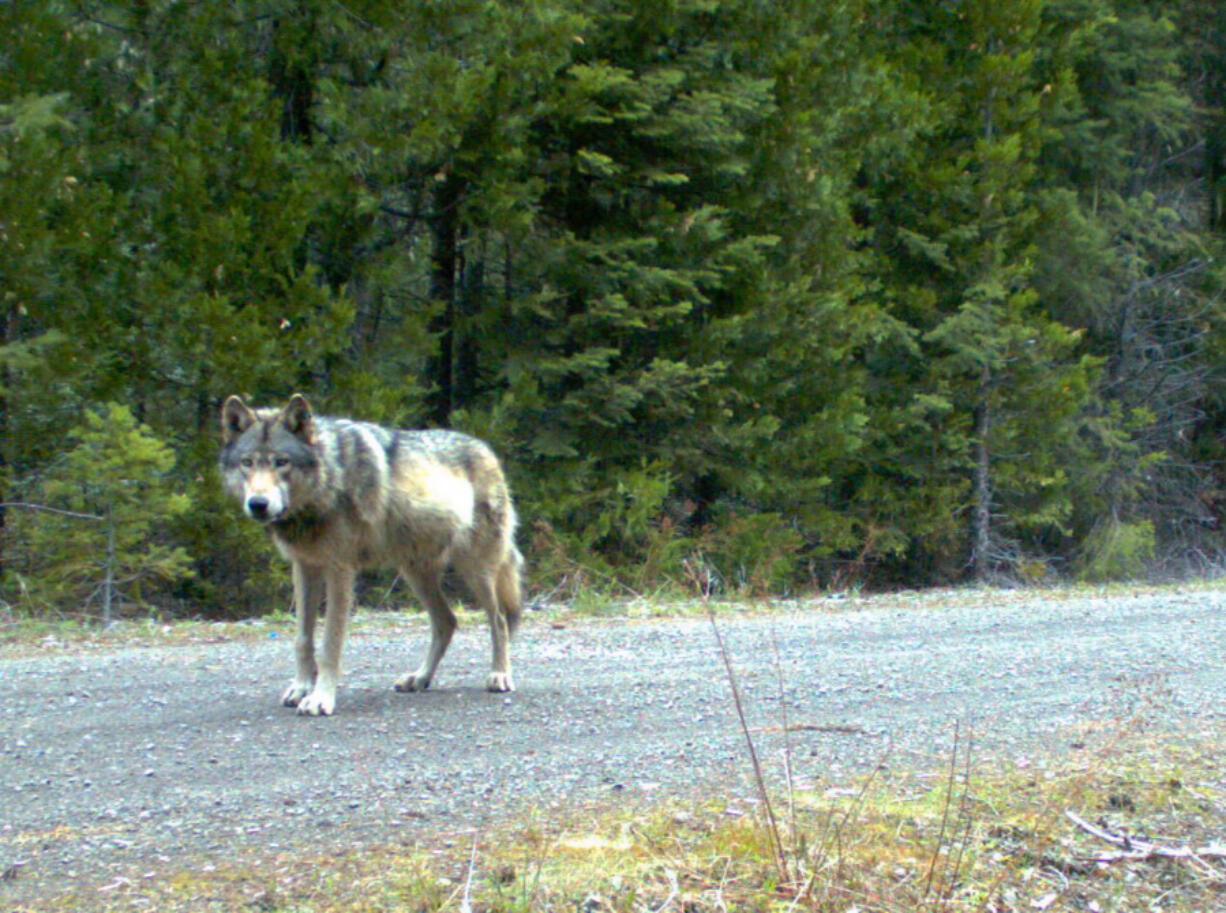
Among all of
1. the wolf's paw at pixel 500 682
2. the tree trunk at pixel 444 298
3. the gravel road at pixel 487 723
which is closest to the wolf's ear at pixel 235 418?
the gravel road at pixel 487 723

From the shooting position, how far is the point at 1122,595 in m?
11.8

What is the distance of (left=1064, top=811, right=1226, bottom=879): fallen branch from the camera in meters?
4.19

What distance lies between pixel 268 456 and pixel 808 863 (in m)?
3.52

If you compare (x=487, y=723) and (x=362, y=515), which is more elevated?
(x=362, y=515)

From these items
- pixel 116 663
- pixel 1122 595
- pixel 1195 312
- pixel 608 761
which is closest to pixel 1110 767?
pixel 608 761

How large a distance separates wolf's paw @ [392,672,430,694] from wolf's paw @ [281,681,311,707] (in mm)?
581

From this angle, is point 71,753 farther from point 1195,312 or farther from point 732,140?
point 1195,312

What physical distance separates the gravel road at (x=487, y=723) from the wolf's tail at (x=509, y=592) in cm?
38

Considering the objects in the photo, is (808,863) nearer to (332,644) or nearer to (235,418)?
(332,644)

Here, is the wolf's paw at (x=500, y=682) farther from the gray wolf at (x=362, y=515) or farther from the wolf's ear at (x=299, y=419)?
the wolf's ear at (x=299, y=419)

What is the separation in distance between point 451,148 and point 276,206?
2.09 meters

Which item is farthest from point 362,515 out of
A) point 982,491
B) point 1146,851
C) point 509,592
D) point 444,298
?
point 982,491

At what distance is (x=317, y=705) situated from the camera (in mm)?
5980

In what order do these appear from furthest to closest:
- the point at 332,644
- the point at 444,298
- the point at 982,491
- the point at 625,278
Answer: the point at 982,491
the point at 444,298
the point at 625,278
the point at 332,644
